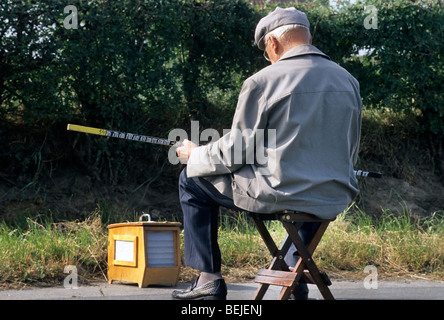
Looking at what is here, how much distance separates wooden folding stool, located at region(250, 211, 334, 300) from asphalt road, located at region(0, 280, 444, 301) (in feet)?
2.51

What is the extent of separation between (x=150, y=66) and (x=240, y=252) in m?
2.42

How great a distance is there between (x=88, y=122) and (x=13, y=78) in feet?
2.86

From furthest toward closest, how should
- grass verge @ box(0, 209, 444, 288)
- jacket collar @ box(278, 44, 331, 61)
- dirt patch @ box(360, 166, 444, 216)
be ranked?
dirt patch @ box(360, 166, 444, 216) → grass verge @ box(0, 209, 444, 288) → jacket collar @ box(278, 44, 331, 61)

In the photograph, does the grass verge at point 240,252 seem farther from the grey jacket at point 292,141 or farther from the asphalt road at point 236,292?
the grey jacket at point 292,141

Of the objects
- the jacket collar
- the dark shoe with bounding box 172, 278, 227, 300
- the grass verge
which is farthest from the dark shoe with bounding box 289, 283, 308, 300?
the jacket collar

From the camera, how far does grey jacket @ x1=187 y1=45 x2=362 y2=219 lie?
9.98ft

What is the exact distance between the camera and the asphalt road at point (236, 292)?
3.93 m

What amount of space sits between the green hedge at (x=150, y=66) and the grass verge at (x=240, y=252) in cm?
119

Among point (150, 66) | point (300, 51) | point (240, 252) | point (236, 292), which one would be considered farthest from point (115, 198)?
point (300, 51)

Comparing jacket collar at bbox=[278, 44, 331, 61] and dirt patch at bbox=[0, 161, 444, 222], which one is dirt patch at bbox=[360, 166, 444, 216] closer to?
dirt patch at bbox=[0, 161, 444, 222]

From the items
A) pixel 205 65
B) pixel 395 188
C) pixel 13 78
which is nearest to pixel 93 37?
pixel 13 78

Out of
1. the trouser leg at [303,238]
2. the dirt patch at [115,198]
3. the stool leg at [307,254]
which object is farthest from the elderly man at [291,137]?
the dirt patch at [115,198]

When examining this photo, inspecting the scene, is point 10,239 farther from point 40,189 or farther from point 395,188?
point 395,188

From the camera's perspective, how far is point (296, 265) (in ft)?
10.5
